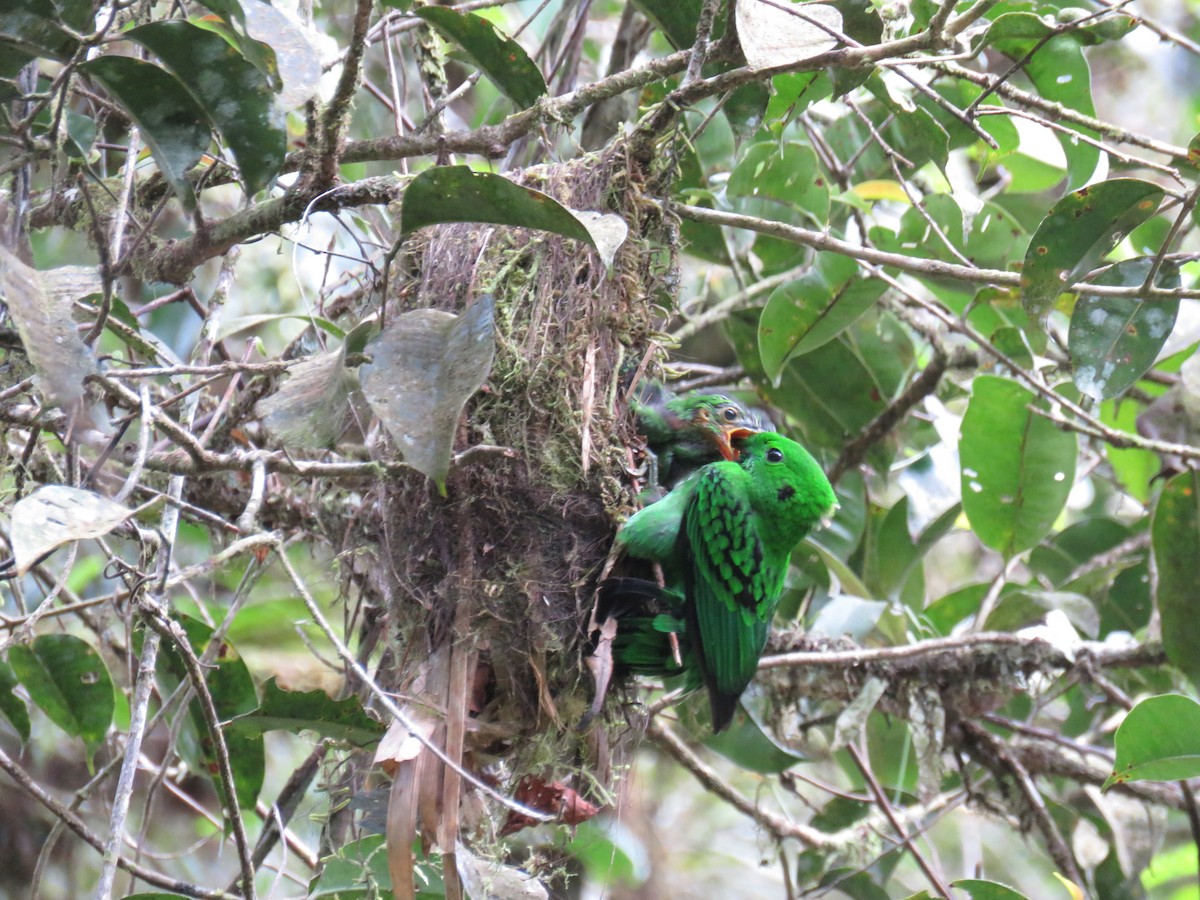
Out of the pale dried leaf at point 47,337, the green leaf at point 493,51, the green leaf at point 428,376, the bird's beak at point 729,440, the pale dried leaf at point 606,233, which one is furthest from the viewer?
the bird's beak at point 729,440

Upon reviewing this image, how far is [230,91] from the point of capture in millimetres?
2197

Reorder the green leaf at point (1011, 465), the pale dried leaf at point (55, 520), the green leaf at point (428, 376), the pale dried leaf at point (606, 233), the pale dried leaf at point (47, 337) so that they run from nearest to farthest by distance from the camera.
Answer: the pale dried leaf at point (55, 520), the pale dried leaf at point (47, 337), the green leaf at point (428, 376), the pale dried leaf at point (606, 233), the green leaf at point (1011, 465)

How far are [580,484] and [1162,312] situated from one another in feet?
5.02

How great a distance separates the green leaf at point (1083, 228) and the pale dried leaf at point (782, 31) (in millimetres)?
673

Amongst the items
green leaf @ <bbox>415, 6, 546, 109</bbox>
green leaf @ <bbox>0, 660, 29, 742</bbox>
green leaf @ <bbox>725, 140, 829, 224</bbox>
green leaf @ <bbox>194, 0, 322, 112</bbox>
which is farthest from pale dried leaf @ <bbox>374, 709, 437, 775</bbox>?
green leaf @ <bbox>725, 140, 829, 224</bbox>

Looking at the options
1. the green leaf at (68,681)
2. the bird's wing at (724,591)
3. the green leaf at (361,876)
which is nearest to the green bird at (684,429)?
the bird's wing at (724,591)

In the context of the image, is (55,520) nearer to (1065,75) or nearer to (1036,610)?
(1065,75)

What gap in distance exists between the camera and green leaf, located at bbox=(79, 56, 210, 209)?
2127 millimetres

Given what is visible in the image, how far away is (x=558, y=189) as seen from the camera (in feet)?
8.79

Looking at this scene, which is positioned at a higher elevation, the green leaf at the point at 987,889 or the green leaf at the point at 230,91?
the green leaf at the point at 230,91

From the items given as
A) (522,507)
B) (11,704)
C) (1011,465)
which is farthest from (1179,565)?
(11,704)

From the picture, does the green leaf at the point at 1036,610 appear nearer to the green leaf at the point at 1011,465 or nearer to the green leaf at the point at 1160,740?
the green leaf at the point at 1011,465

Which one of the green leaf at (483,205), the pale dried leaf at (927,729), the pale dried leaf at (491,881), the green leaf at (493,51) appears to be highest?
the green leaf at (493,51)

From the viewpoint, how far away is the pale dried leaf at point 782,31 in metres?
2.14
